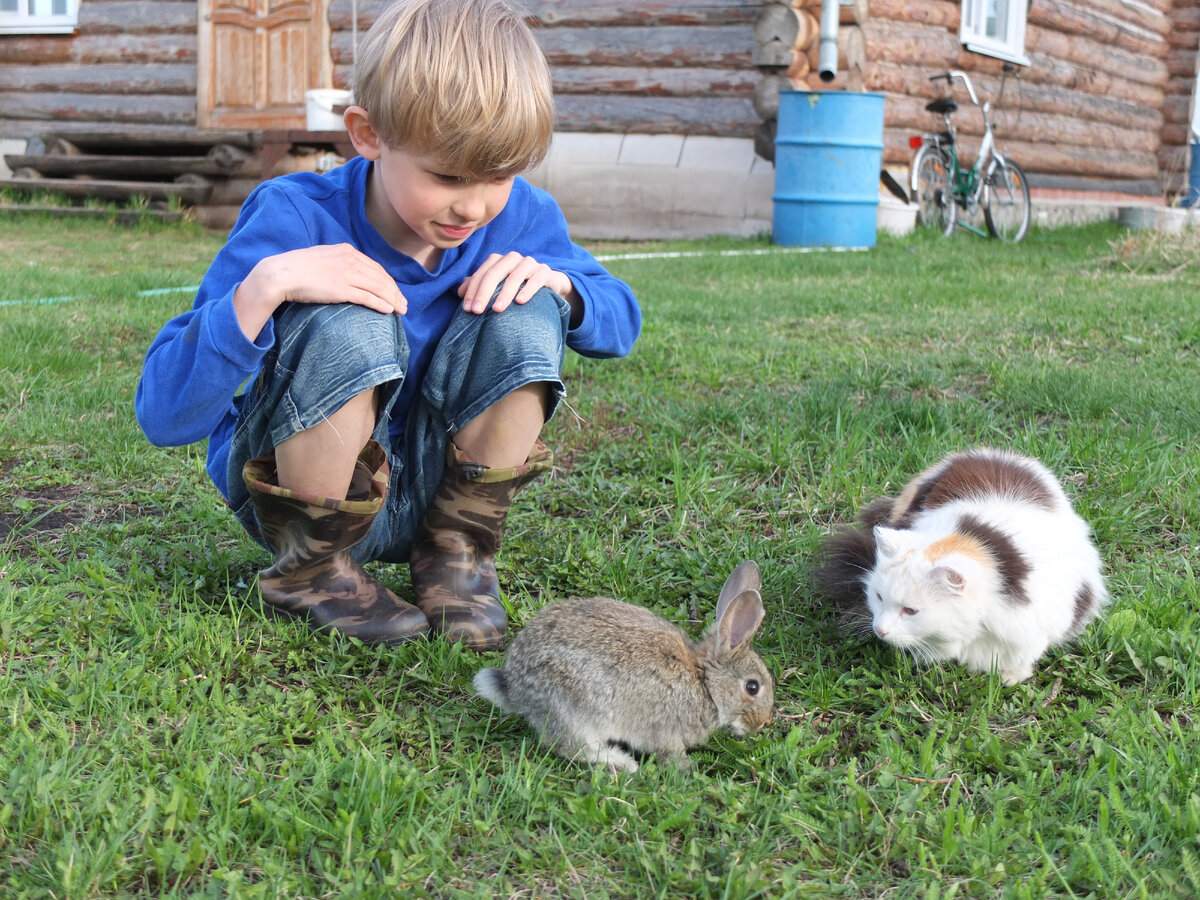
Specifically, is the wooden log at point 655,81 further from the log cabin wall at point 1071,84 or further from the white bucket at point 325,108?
the white bucket at point 325,108

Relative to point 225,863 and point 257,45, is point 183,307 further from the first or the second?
point 257,45

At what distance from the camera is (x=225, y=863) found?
4.99 ft

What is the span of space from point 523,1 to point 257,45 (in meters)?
3.03

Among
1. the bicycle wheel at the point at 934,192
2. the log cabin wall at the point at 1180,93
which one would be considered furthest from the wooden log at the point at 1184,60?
the bicycle wheel at the point at 934,192

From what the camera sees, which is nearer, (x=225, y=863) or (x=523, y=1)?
(x=225, y=863)

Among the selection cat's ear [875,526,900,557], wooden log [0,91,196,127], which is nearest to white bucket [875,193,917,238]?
wooden log [0,91,196,127]

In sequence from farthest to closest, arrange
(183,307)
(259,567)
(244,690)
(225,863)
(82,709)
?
(183,307) → (259,567) → (244,690) → (82,709) → (225,863)

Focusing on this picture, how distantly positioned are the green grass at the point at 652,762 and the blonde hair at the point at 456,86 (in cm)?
98

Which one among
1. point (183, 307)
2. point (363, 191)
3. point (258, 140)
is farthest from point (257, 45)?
point (363, 191)

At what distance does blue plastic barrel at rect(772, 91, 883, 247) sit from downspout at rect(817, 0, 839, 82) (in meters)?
0.41

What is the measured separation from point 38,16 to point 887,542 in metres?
12.9

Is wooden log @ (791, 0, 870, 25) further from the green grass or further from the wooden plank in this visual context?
the green grass

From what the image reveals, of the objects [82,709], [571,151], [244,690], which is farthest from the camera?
[571,151]

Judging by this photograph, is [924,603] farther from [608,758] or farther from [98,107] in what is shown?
[98,107]
